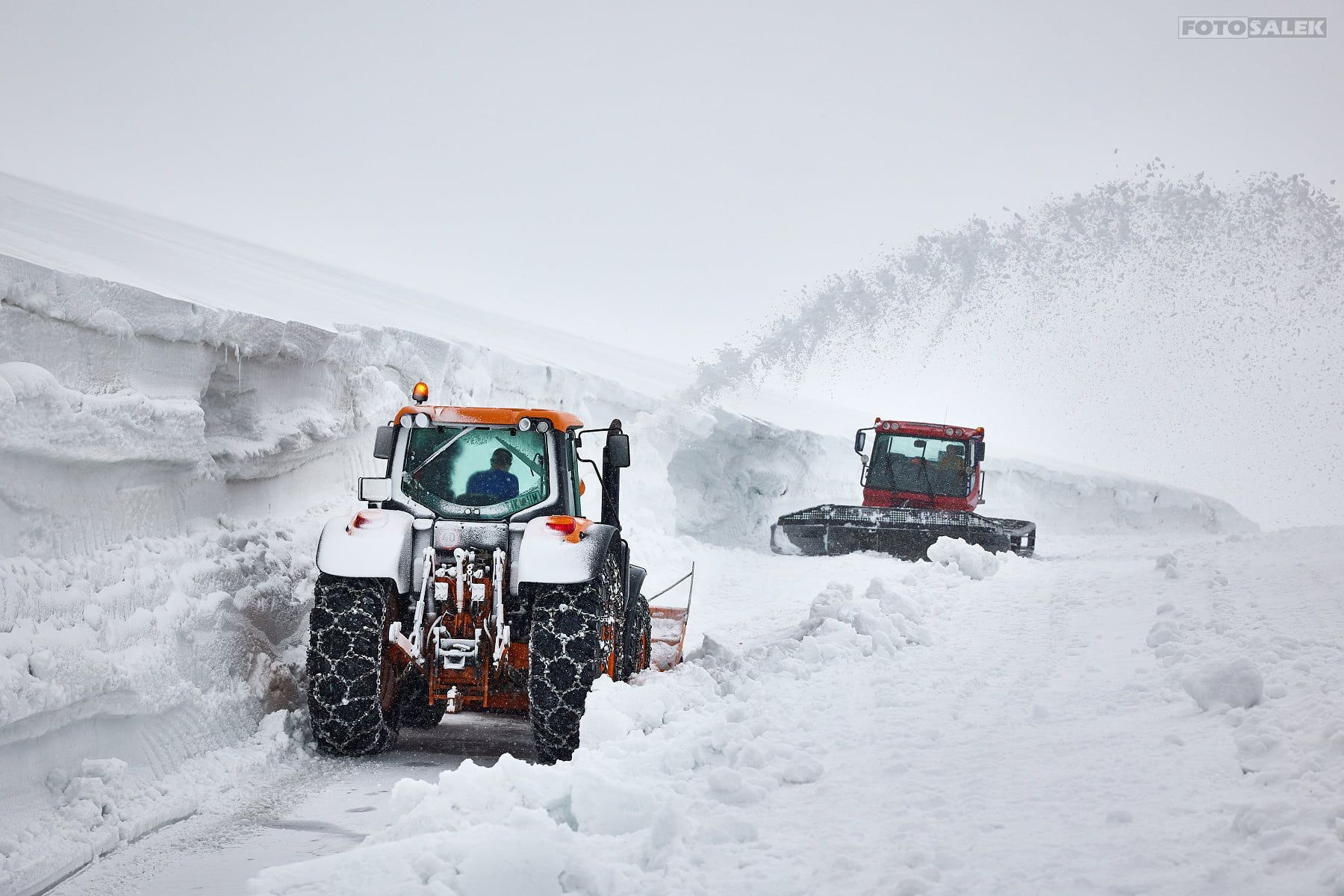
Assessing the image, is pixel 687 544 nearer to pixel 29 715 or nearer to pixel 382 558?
pixel 382 558

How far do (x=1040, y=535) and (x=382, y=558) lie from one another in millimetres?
19787

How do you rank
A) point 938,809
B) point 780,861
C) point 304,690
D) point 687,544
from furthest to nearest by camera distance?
point 687,544
point 304,690
point 938,809
point 780,861

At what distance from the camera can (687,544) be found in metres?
15.0

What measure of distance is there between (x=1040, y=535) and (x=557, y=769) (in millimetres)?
20290

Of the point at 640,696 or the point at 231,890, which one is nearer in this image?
the point at 231,890

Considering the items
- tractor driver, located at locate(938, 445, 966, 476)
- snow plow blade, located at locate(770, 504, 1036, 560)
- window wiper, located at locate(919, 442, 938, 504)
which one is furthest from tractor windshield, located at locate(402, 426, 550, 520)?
tractor driver, located at locate(938, 445, 966, 476)

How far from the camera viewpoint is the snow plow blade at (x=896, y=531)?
44.5 feet

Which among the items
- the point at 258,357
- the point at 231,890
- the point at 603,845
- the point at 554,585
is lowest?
the point at 231,890

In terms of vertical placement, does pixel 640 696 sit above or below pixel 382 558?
below

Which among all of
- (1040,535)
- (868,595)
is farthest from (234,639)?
(1040,535)

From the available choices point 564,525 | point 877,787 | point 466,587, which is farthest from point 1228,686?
point 466,587

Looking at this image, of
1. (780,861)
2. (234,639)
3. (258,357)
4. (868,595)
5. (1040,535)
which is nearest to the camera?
(780,861)

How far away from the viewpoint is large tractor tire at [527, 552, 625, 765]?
4.81m

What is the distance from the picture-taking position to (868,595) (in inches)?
306
